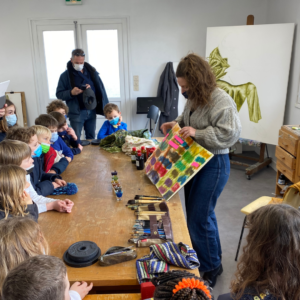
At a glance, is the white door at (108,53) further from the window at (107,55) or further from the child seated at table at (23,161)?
the child seated at table at (23,161)

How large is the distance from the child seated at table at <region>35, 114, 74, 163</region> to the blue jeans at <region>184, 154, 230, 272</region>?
114 centimetres

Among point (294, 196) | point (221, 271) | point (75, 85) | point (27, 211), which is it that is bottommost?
point (221, 271)

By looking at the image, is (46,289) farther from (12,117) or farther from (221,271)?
(12,117)

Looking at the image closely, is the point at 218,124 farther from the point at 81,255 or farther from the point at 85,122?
the point at 85,122

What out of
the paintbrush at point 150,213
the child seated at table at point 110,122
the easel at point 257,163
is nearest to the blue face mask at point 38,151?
the paintbrush at point 150,213

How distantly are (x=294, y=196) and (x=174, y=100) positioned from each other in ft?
12.5

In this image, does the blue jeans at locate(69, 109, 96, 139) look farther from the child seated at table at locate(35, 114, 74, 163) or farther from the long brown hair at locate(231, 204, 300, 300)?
the long brown hair at locate(231, 204, 300, 300)

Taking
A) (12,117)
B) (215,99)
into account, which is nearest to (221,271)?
(215,99)

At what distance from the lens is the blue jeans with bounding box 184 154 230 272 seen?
1921 millimetres

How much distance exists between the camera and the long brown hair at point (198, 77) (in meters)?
1.80

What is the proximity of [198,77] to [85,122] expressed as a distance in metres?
2.84

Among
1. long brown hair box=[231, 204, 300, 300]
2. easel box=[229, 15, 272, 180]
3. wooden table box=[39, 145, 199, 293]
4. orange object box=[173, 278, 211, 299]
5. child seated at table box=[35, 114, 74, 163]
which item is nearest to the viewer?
orange object box=[173, 278, 211, 299]

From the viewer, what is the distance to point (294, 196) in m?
1.96

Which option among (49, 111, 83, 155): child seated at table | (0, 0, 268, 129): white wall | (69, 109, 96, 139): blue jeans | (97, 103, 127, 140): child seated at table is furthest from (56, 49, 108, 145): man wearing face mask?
(0, 0, 268, 129): white wall
